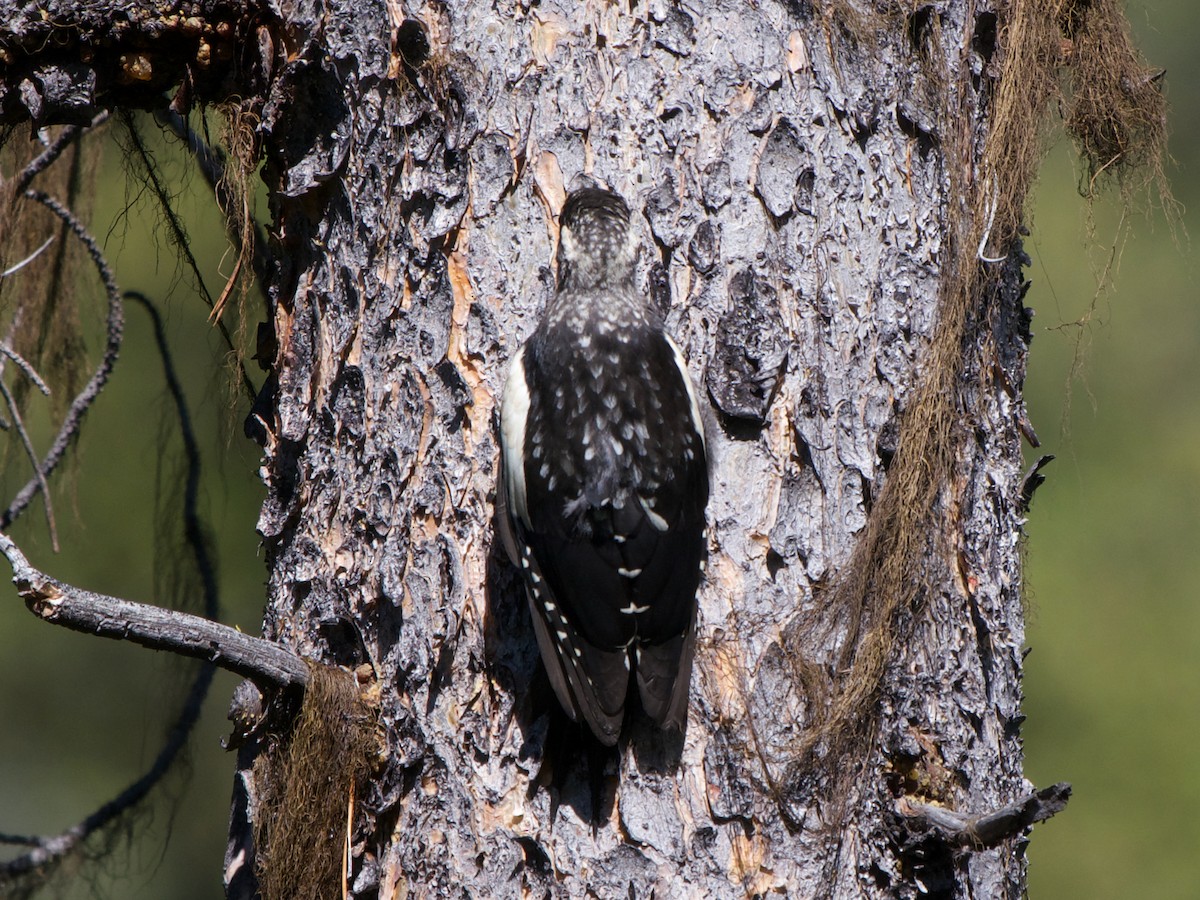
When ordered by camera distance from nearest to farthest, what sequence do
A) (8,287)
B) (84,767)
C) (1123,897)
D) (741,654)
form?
(741,654)
(8,287)
(1123,897)
(84,767)

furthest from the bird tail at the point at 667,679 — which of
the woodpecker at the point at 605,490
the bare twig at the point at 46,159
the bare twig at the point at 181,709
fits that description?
the bare twig at the point at 46,159

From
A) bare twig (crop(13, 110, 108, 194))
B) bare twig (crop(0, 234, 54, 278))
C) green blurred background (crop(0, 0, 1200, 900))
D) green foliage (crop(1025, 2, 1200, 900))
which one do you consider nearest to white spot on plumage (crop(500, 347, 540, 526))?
bare twig (crop(0, 234, 54, 278))

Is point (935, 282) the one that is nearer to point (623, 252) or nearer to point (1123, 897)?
point (623, 252)

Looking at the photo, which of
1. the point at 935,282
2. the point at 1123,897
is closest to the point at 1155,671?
the point at 1123,897

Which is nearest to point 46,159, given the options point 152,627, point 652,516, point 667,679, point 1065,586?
point 152,627

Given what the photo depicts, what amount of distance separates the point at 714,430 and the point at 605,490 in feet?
0.70

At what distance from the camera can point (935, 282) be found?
6.73ft

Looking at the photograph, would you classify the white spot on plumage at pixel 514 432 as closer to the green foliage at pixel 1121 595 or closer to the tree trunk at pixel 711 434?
the tree trunk at pixel 711 434

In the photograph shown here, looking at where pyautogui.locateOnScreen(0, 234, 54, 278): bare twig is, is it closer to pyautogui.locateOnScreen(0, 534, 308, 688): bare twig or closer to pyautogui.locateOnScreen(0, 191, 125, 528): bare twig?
pyautogui.locateOnScreen(0, 191, 125, 528): bare twig

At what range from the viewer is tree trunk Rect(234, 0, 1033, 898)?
1815mm

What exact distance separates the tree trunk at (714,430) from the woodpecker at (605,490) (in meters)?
0.06

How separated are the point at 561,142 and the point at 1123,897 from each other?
3.77 meters

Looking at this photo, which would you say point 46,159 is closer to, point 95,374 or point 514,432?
point 95,374

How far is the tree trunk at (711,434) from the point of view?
182 cm
